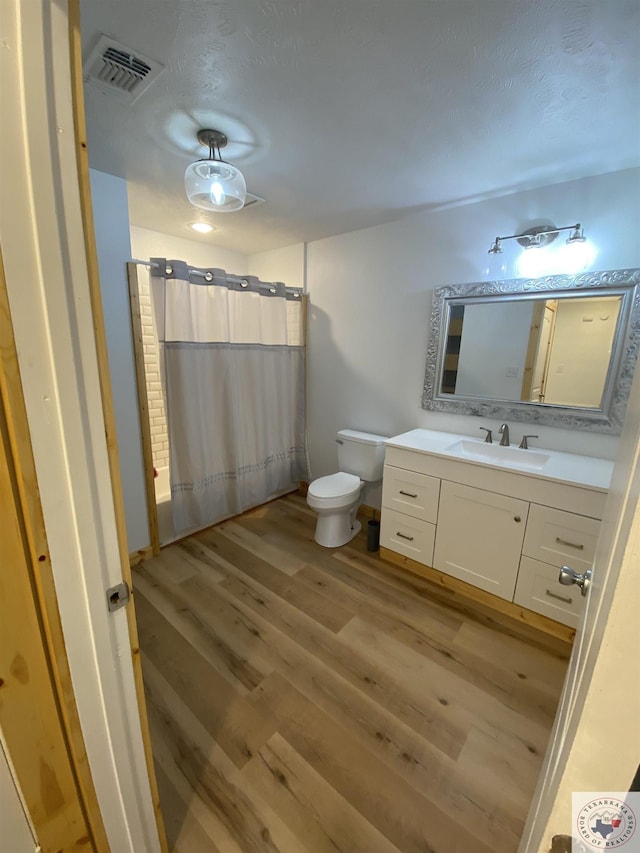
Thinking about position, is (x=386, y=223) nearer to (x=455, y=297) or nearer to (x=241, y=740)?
(x=455, y=297)

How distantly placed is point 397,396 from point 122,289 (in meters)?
1.94

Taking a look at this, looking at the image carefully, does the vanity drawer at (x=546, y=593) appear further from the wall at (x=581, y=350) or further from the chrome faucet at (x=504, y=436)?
the wall at (x=581, y=350)

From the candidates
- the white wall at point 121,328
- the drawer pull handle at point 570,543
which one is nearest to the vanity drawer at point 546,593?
the drawer pull handle at point 570,543

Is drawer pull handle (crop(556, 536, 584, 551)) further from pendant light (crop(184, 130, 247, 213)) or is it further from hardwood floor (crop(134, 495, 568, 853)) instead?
pendant light (crop(184, 130, 247, 213))

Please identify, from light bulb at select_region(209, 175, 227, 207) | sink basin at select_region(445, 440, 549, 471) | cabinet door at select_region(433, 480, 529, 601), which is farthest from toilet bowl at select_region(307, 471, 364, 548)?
light bulb at select_region(209, 175, 227, 207)

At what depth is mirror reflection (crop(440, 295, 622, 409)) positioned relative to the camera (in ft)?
6.01

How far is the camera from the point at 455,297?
2248 mm

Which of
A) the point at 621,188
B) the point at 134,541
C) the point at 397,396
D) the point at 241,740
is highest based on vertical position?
the point at 621,188

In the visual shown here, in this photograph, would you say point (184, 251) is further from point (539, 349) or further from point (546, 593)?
point (546, 593)

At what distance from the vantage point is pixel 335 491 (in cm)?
239

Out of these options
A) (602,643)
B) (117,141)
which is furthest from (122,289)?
(602,643)

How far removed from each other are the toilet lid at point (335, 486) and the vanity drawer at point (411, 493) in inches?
11.4

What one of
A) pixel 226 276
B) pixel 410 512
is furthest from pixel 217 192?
pixel 410 512

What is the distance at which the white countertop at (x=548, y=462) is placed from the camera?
5.28ft
